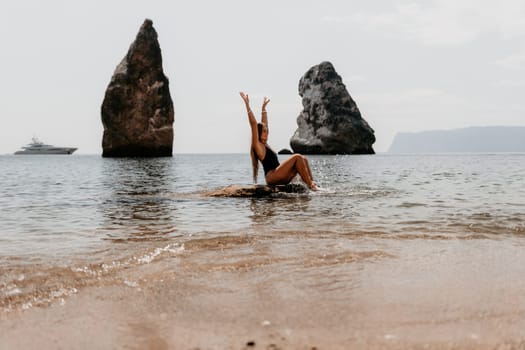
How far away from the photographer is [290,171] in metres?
11.4

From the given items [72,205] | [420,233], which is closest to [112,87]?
[72,205]

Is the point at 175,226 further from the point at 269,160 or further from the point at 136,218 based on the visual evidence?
the point at 269,160

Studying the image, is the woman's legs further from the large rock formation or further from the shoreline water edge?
the large rock formation

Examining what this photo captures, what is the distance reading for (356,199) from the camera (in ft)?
33.6

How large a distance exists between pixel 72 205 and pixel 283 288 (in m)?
8.27

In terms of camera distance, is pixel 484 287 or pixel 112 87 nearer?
pixel 484 287

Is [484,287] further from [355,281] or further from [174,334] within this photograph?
[174,334]

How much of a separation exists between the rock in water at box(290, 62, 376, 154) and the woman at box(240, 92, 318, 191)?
90706 mm

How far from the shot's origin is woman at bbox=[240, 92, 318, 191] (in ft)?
34.8

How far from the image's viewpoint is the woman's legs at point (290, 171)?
11281 millimetres

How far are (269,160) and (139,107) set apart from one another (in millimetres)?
71466

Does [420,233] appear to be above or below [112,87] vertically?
below

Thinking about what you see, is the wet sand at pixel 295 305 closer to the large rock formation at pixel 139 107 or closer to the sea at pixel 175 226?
the sea at pixel 175 226

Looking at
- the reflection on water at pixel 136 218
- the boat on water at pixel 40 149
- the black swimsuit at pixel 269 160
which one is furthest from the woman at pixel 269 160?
the boat on water at pixel 40 149
